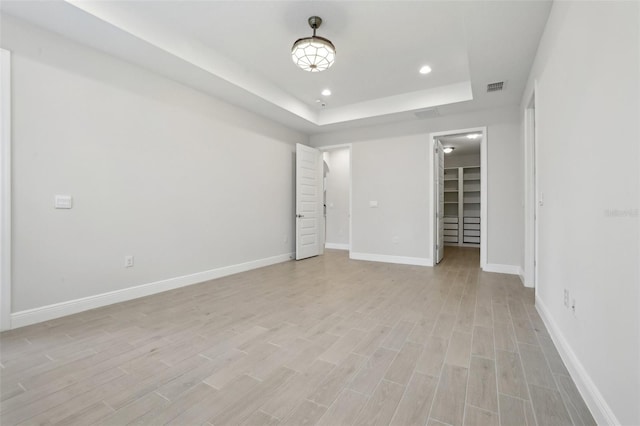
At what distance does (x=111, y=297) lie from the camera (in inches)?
122

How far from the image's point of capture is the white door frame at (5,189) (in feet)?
7.89

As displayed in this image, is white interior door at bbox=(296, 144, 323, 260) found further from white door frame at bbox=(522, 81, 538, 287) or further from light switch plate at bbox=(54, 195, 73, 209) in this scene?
white door frame at bbox=(522, 81, 538, 287)

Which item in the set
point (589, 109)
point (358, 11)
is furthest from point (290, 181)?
point (589, 109)

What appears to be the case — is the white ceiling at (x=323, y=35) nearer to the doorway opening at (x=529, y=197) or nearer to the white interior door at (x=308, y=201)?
the doorway opening at (x=529, y=197)

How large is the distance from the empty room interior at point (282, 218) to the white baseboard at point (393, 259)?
0.06 metres

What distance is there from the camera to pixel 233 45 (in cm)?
339

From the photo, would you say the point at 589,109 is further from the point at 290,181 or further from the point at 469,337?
the point at 290,181

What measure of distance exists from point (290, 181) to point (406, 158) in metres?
2.33

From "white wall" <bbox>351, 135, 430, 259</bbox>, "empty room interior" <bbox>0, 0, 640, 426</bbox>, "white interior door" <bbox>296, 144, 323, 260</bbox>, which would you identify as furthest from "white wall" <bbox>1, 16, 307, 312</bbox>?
"white wall" <bbox>351, 135, 430, 259</bbox>

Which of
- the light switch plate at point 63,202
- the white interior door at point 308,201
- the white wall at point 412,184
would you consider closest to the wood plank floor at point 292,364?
the light switch plate at point 63,202

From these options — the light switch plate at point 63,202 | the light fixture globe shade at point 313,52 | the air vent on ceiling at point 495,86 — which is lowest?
the light switch plate at point 63,202

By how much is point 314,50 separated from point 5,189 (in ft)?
9.94

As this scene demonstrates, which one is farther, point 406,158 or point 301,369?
point 406,158

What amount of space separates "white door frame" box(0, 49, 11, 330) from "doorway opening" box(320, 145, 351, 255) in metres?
5.94
